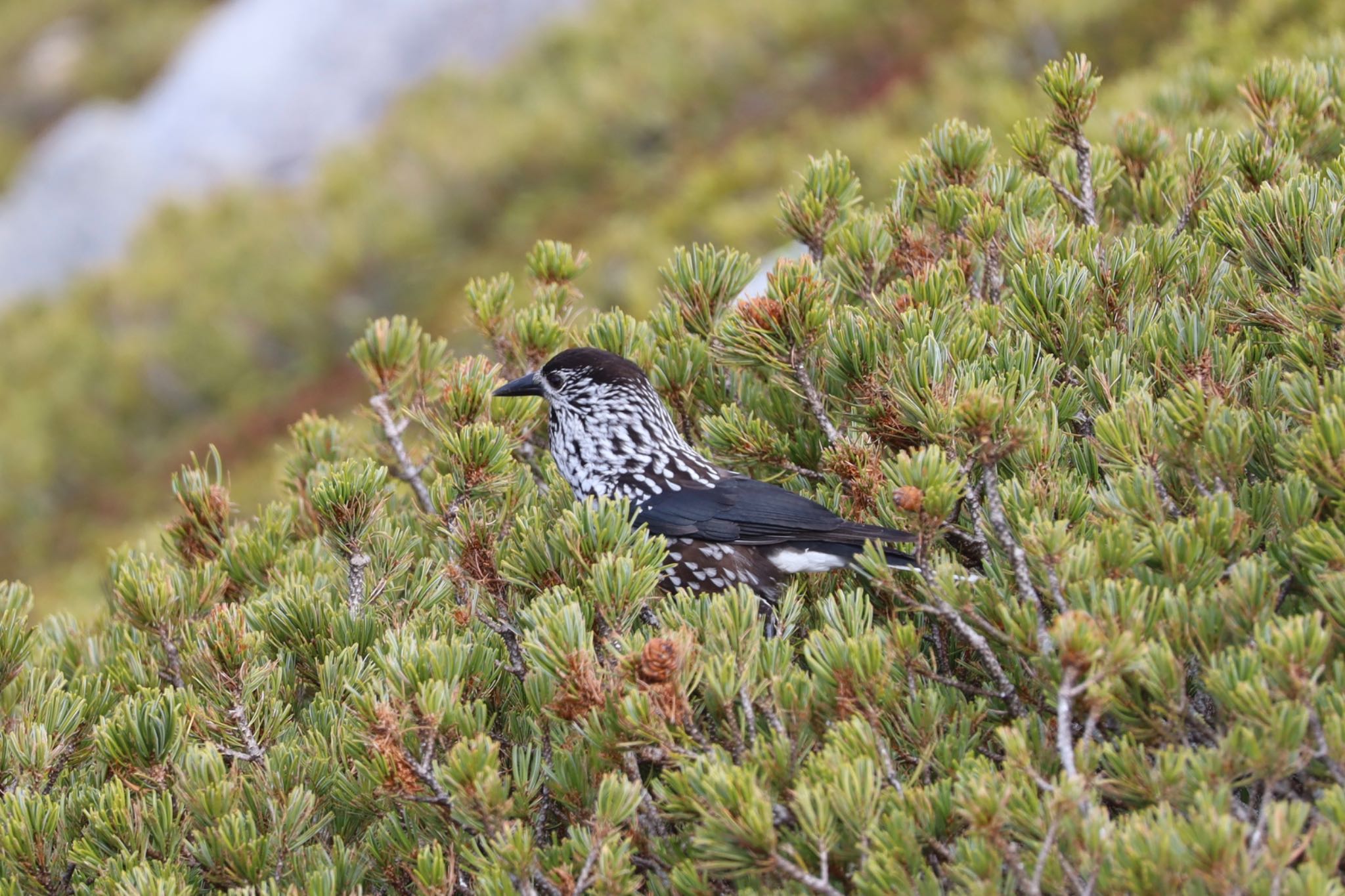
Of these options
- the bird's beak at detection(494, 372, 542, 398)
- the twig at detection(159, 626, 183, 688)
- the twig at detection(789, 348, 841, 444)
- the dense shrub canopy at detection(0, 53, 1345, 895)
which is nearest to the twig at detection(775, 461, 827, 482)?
the dense shrub canopy at detection(0, 53, 1345, 895)

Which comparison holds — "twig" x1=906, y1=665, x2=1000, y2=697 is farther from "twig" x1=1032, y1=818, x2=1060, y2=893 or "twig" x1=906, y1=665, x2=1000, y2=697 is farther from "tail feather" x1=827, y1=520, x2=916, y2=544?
"twig" x1=1032, y1=818, x2=1060, y2=893

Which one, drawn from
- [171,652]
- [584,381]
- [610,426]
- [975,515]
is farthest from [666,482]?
[171,652]

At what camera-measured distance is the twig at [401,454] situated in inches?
136

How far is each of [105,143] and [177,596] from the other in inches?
1148

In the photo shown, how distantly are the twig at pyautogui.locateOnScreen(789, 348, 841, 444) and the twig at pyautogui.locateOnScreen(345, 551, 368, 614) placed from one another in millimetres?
1192

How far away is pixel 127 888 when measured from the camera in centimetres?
205

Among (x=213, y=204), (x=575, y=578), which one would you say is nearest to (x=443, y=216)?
(x=213, y=204)

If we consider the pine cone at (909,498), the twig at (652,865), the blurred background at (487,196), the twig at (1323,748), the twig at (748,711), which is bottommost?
the twig at (652,865)

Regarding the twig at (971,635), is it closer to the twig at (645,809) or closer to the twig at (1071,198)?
the twig at (645,809)

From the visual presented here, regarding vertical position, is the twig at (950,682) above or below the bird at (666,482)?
below

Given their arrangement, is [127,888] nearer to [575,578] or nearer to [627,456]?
[575,578]

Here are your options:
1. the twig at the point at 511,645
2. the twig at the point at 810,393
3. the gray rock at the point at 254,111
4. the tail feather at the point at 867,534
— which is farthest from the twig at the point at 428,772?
the gray rock at the point at 254,111

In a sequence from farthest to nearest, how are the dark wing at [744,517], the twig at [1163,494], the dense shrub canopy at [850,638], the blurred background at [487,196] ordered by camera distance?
the blurred background at [487,196] → the dark wing at [744,517] → the twig at [1163,494] → the dense shrub canopy at [850,638]

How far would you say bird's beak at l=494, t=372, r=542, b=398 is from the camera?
11.9 feet
